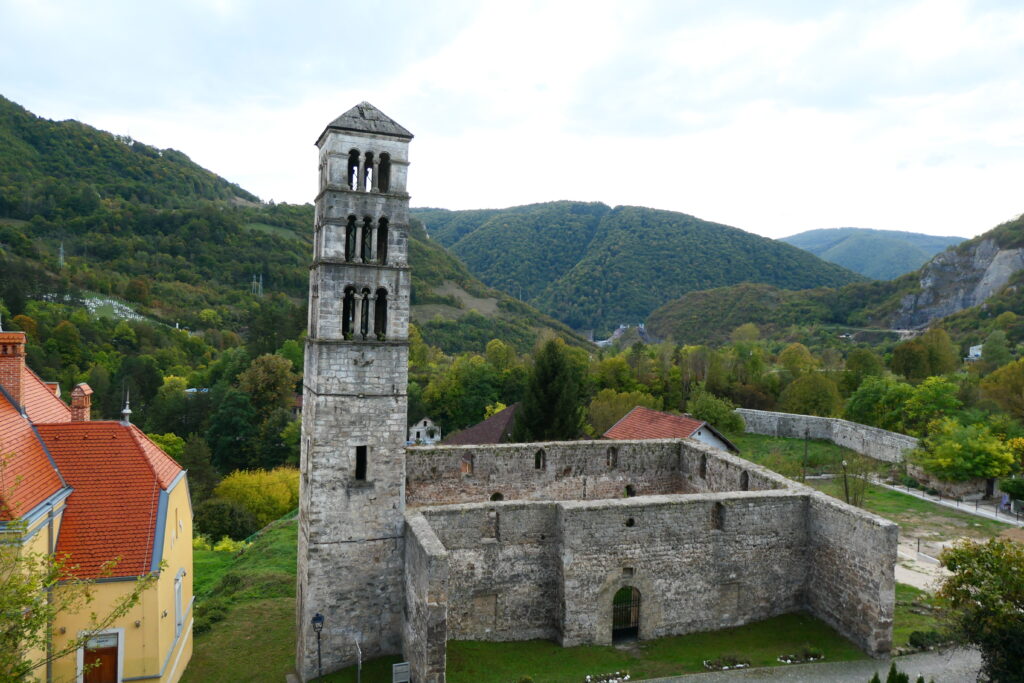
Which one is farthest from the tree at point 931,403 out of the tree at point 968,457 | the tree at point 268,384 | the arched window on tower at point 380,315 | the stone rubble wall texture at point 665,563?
the tree at point 268,384

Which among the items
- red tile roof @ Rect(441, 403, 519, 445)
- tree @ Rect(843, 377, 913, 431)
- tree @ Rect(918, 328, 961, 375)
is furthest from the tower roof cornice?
tree @ Rect(918, 328, 961, 375)

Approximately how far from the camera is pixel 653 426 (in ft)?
104

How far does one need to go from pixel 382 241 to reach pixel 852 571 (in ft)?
49.9

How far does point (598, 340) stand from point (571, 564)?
11366 cm

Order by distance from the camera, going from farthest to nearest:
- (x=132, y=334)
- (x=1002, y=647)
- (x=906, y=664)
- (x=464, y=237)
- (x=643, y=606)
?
(x=464, y=237)
(x=132, y=334)
(x=643, y=606)
(x=906, y=664)
(x=1002, y=647)

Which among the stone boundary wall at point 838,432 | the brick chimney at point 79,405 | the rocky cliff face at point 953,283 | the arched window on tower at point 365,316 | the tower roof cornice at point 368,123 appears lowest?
the stone boundary wall at point 838,432

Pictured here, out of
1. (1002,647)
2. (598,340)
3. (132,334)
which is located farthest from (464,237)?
(1002,647)

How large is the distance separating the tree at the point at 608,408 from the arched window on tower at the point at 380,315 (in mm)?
28308

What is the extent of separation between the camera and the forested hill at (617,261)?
138875 millimetres

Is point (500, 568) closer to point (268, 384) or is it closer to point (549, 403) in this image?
point (549, 403)

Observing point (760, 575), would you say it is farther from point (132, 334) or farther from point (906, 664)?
point (132, 334)

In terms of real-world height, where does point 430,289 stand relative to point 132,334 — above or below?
above

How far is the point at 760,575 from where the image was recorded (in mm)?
18297

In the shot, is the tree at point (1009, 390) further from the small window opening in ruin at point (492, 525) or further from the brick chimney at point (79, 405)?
the brick chimney at point (79, 405)
